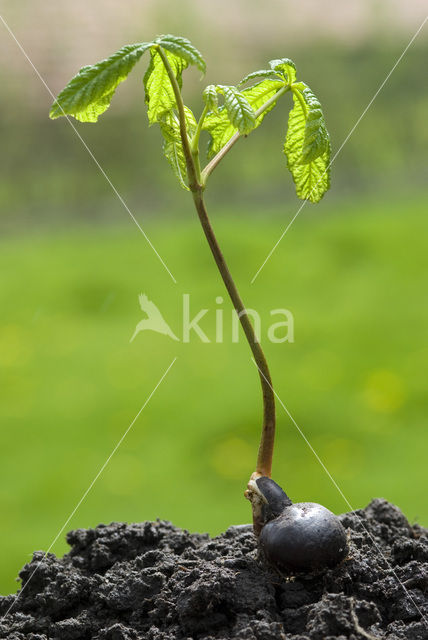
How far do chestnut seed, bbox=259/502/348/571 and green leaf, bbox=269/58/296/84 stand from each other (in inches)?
23.1

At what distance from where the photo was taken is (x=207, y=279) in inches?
141

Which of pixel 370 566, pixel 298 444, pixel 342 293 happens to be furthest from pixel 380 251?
pixel 370 566

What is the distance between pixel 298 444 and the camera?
2.65 metres

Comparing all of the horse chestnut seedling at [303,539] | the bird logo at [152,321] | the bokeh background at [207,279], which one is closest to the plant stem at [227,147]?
the horse chestnut seedling at [303,539]

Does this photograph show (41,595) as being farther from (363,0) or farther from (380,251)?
(363,0)

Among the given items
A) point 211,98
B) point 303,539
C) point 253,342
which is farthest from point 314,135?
point 303,539

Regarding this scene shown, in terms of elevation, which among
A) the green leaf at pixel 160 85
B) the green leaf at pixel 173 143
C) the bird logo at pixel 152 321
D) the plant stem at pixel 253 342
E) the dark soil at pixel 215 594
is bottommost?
the dark soil at pixel 215 594

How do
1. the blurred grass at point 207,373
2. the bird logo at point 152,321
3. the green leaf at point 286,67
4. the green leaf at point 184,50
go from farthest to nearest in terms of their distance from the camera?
the bird logo at point 152,321 < the blurred grass at point 207,373 < the green leaf at point 286,67 < the green leaf at point 184,50

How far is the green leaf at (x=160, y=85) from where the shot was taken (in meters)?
1.06

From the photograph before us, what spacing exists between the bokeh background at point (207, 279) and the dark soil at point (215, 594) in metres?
1.03

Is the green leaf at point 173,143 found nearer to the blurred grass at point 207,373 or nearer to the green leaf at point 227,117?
the green leaf at point 227,117

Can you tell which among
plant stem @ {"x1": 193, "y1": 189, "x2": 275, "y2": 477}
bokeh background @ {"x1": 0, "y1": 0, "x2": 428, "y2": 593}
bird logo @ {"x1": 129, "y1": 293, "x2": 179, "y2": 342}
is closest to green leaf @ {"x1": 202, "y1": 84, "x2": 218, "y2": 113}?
plant stem @ {"x1": 193, "y1": 189, "x2": 275, "y2": 477}

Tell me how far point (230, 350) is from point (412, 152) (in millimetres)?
2029

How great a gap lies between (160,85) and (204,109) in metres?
0.09
